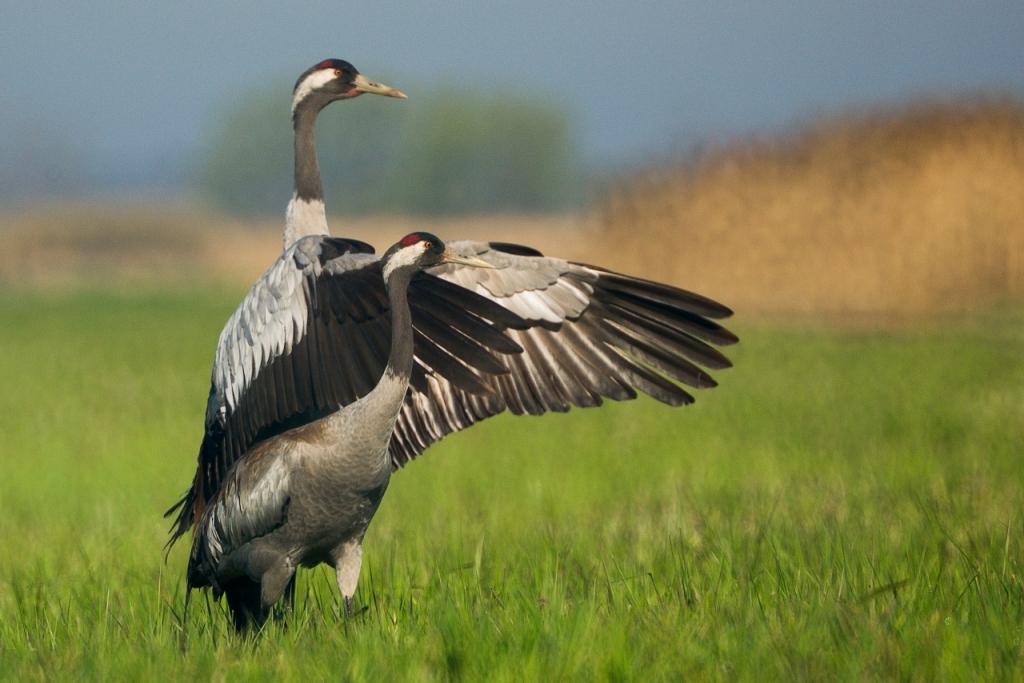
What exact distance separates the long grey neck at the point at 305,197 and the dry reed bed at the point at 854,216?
17.2 meters

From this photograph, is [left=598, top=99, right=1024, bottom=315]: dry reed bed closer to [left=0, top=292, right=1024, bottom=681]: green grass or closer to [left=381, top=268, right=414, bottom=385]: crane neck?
[left=0, top=292, right=1024, bottom=681]: green grass

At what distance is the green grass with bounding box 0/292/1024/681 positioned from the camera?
4.84m

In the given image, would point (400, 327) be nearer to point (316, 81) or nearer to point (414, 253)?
point (414, 253)

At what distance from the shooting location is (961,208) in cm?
2305

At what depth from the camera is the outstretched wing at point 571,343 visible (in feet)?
20.6

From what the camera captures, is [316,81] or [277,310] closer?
[277,310]

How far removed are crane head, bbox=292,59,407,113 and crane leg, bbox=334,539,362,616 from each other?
2539 mm

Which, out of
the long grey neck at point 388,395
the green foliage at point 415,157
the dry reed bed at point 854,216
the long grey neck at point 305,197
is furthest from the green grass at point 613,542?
the green foliage at point 415,157

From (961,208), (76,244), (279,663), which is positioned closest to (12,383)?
(279,663)

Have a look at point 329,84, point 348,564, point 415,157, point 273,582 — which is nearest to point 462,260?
point 348,564

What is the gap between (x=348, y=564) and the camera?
235 inches

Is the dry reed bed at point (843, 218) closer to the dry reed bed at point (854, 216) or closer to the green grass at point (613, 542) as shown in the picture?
the dry reed bed at point (854, 216)

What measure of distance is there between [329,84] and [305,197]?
0.75 metres

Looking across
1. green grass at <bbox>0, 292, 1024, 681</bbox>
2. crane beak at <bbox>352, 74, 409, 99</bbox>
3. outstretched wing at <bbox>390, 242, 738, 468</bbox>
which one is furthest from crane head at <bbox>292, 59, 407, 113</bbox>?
green grass at <bbox>0, 292, 1024, 681</bbox>
